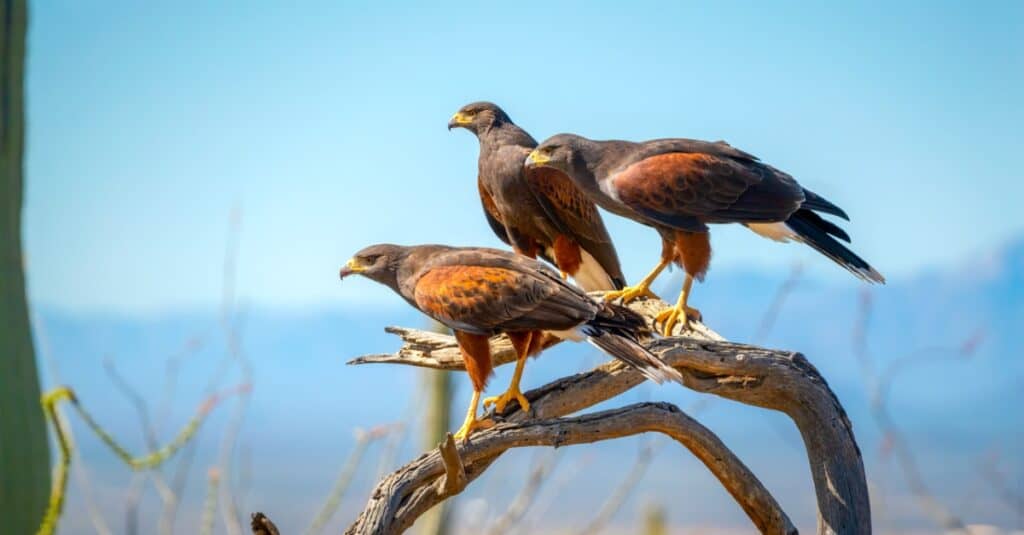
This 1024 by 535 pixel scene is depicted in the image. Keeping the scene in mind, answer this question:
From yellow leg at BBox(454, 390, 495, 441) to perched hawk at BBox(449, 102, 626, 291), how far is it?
1533 millimetres

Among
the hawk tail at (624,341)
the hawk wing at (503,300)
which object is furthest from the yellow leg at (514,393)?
the hawk tail at (624,341)

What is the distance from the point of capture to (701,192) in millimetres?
5145

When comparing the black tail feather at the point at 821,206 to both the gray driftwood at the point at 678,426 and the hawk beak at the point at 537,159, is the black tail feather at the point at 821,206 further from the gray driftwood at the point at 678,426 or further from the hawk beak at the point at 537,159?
the hawk beak at the point at 537,159

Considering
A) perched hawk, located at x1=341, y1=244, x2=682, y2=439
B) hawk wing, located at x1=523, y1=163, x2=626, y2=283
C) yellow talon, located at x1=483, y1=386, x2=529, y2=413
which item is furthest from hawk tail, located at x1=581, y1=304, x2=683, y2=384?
hawk wing, located at x1=523, y1=163, x2=626, y2=283

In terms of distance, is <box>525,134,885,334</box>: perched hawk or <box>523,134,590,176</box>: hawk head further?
<box>523,134,590,176</box>: hawk head

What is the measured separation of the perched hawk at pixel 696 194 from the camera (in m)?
5.16

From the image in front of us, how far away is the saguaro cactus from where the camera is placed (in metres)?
5.36

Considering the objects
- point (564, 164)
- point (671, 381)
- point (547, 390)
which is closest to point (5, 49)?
point (564, 164)

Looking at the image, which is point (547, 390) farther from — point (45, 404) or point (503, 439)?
point (45, 404)

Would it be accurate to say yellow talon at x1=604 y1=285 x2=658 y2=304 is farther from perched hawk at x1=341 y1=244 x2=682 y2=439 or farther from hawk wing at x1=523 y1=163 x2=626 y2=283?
perched hawk at x1=341 y1=244 x2=682 y2=439

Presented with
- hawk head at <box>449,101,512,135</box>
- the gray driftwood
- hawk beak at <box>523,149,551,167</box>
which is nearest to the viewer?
the gray driftwood

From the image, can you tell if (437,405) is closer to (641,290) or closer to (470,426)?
(641,290)

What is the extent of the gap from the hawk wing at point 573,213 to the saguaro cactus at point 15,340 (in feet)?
9.24

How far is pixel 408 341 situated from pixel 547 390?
1.28 meters
